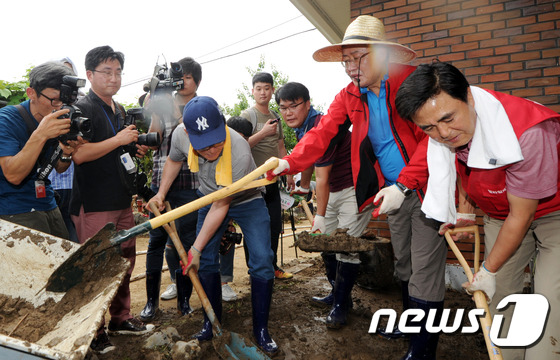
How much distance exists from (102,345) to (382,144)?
238 centimetres

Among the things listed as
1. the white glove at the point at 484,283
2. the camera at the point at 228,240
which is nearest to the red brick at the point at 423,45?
the camera at the point at 228,240

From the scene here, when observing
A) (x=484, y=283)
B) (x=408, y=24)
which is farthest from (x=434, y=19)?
(x=484, y=283)

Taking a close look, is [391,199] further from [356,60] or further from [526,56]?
[526,56]

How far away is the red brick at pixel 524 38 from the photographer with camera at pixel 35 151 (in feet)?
12.9

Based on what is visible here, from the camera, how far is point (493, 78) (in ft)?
12.3

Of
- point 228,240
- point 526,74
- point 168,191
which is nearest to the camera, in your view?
point 168,191

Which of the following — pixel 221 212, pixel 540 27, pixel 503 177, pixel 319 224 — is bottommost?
pixel 319 224

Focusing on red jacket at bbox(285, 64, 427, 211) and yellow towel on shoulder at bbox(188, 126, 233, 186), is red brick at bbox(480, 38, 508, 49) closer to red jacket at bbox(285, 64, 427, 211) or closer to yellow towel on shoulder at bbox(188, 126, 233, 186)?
red jacket at bbox(285, 64, 427, 211)

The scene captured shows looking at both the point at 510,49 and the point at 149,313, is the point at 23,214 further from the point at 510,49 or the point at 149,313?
the point at 510,49

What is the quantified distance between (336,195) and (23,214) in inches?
90.9

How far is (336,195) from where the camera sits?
3.28m

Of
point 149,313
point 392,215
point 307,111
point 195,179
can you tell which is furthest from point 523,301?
point 149,313

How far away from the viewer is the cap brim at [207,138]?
7.70 feet

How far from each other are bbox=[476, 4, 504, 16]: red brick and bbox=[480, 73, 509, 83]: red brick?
2.07 feet
